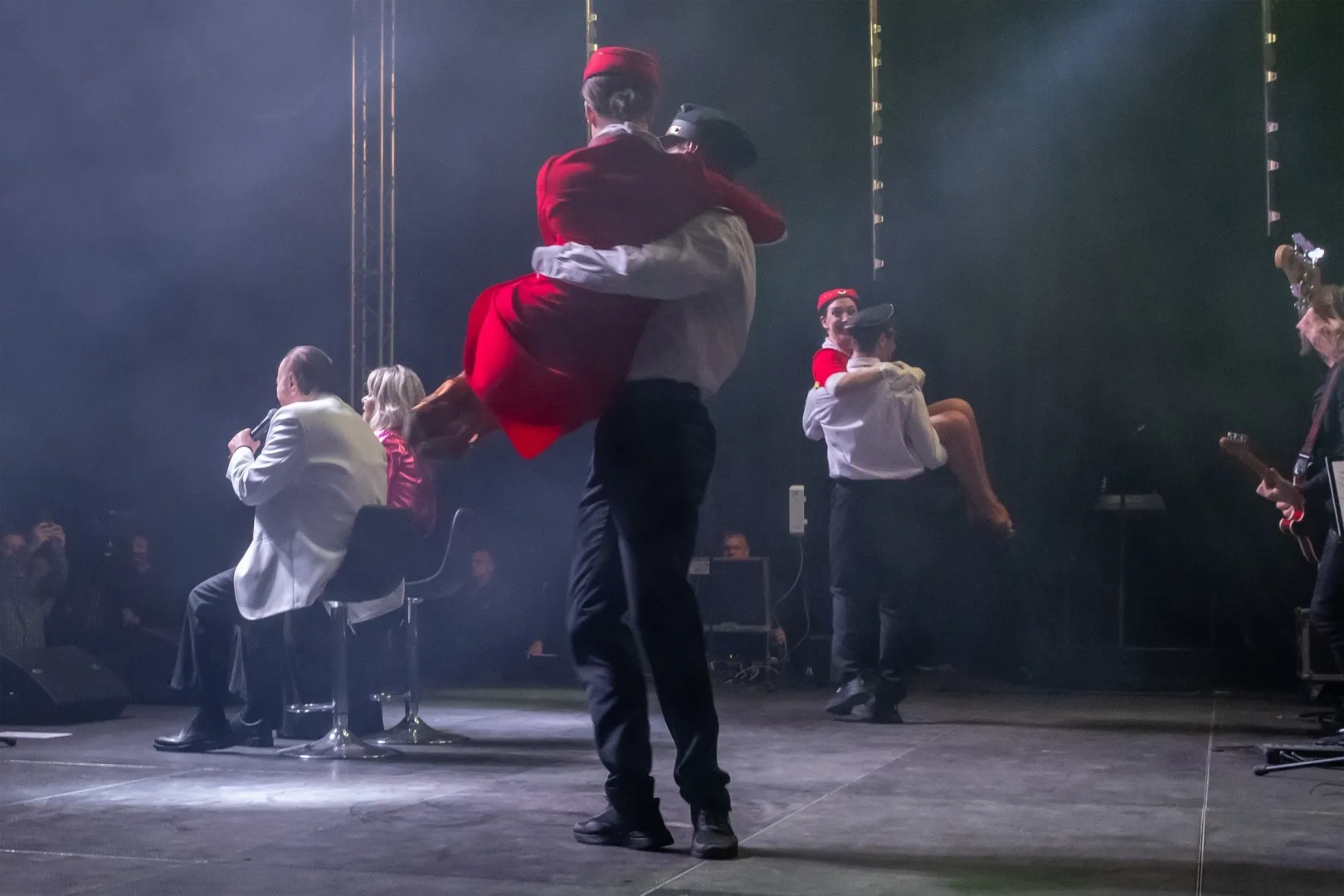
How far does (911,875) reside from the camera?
2.29 metres

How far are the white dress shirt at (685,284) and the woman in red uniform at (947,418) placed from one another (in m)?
2.35

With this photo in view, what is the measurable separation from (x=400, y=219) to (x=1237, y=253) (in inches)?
171

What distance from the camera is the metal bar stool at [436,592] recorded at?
438cm

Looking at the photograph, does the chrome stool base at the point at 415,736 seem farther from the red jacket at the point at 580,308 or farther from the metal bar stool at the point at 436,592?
the red jacket at the point at 580,308

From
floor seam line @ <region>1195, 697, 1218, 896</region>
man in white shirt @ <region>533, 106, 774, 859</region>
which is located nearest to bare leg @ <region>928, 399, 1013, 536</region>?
floor seam line @ <region>1195, 697, 1218, 896</region>

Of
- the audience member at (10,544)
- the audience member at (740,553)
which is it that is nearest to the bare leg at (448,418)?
the audience member at (10,544)

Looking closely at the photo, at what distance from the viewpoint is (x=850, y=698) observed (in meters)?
5.01

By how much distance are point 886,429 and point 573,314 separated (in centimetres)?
266

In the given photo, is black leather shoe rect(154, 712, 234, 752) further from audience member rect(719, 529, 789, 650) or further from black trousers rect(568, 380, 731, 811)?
audience member rect(719, 529, 789, 650)

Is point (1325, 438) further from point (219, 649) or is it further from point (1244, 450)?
point (219, 649)

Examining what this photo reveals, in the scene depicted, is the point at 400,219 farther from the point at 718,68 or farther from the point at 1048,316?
the point at 1048,316

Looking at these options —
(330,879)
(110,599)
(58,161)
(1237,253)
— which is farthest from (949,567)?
(330,879)

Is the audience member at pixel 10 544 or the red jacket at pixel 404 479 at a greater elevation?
the red jacket at pixel 404 479

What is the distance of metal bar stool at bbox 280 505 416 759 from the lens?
3996mm
